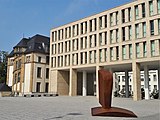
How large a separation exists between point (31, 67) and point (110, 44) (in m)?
24.3

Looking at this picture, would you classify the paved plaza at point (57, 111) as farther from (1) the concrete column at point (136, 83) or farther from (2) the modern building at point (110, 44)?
(2) the modern building at point (110, 44)

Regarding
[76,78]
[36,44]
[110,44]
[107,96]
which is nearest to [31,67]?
[36,44]

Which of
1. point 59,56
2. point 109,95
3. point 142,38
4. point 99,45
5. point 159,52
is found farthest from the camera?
point 59,56

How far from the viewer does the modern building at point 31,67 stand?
5669cm

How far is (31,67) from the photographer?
2229 inches

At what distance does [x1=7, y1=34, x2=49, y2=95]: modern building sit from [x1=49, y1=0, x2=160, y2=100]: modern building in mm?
6702

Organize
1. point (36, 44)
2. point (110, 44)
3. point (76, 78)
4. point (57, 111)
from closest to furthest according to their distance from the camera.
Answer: point (57, 111)
point (110, 44)
point (76, 78)
point (36, 44)

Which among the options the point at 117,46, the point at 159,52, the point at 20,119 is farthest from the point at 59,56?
the point at 20,119

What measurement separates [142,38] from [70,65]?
57.4 feet

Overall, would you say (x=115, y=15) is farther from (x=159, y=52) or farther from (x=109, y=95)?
(x=109, y=95)

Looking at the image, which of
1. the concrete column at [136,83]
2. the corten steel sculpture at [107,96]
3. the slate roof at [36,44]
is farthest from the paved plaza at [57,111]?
the slate roof at [36,44]

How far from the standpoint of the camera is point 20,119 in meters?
12.2

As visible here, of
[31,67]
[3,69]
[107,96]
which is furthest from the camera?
[3,69]

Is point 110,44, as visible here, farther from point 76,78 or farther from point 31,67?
point 31,67
